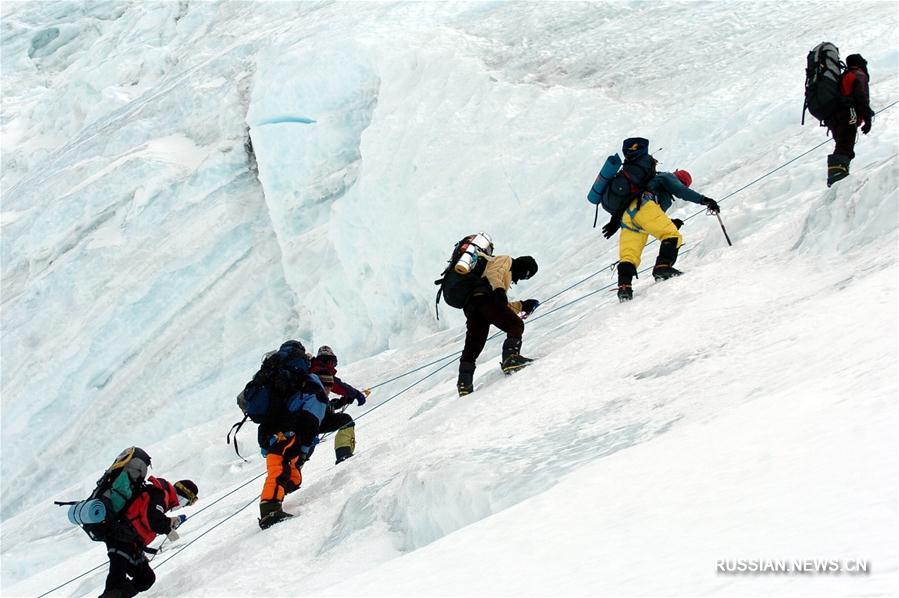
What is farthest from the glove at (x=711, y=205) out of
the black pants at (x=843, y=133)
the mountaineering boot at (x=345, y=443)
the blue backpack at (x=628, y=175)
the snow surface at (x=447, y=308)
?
the mountaineering boot at (x=345, y=443)

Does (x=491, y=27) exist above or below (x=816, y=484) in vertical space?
above

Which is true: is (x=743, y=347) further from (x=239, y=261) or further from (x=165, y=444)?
(x=239, y=261)

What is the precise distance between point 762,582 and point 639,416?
6.43ft

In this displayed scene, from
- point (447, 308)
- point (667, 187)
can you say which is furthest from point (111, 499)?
point (447, 308)

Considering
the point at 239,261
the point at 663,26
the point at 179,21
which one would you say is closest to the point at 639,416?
the point at 663,26

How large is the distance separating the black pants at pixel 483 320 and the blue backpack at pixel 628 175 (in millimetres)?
1021

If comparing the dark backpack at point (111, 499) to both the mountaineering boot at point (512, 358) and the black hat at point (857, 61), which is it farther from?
the black hat at point (857, 61)

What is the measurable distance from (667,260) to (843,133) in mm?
1661

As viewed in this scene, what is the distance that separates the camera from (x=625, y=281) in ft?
20.9

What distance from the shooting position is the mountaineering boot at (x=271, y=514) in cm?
553

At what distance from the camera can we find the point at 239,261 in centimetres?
1555

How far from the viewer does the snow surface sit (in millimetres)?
2582

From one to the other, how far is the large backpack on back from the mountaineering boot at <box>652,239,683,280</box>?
422 millimetres

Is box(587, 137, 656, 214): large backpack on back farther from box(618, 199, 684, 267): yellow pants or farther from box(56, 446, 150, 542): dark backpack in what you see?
box(56, 446, 150, 542): dark backpack
